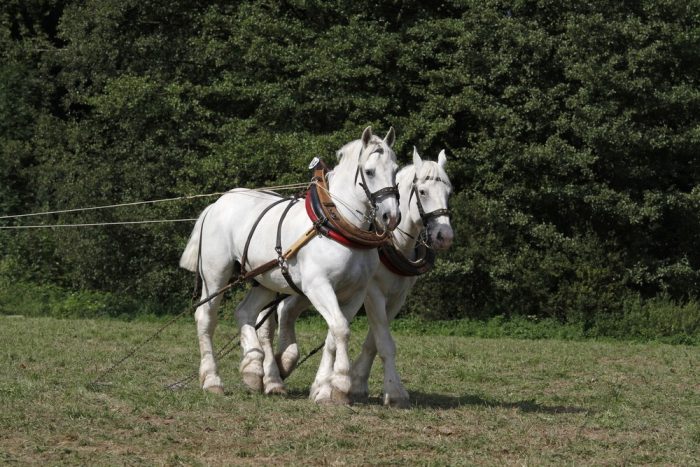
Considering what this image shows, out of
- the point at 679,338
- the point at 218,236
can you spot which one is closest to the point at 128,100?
the point at 679,338

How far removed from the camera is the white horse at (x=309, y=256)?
8.96 metres

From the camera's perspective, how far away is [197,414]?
8359 mm

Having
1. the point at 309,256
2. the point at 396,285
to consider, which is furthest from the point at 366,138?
the point at 396,285

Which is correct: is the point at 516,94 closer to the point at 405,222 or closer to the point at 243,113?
the point at 243,113

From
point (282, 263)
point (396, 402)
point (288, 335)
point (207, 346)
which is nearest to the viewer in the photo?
point (396, 402)

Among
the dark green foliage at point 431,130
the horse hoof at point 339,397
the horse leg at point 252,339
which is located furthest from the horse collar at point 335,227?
the dark green foliage at point 431,130

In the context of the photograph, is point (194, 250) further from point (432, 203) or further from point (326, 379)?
point (432, 203)

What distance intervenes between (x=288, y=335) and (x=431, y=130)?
12.8 m

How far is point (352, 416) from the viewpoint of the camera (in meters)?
8.35

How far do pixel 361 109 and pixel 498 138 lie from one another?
2838mm

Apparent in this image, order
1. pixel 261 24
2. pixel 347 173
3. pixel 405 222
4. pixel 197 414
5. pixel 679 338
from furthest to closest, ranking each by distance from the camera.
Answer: pixel 261 24 → pixel 679 338 → pixel 405 222 → pixel 347 173 → pixel 197 414

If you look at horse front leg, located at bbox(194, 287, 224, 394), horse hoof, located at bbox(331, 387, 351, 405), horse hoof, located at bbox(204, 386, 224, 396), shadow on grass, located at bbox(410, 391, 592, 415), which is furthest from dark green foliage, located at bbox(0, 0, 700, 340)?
horse hoof, located at bbox(331, 387, 351, 405)

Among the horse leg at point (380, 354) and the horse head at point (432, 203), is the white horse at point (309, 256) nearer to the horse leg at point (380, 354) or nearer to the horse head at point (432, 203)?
the horse leg at point (380, 354)

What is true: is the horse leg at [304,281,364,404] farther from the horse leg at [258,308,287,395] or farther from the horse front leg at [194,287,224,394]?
the horse front leg at [194,287,224,394]
